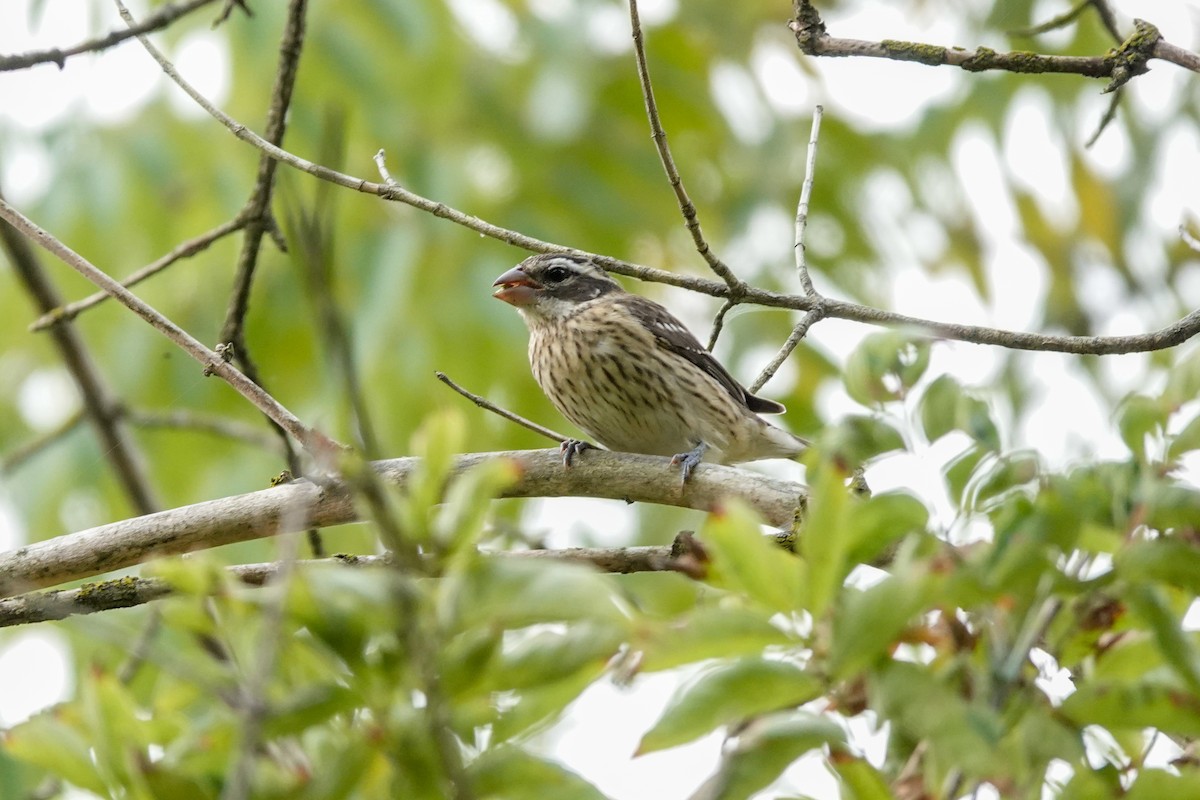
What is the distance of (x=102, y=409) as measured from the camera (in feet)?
22.3

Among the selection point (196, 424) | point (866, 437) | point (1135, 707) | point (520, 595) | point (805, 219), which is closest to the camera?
point (520, 595)

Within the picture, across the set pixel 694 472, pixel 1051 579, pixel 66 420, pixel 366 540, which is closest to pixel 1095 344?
pixel 694 472

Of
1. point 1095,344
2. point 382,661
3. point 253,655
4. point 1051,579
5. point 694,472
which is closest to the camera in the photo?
point 382,661

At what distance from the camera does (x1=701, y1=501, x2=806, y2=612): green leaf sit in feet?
6.05

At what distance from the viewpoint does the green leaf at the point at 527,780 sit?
70.8 inches

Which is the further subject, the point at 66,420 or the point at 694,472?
the point at 66,420

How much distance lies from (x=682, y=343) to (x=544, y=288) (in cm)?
77

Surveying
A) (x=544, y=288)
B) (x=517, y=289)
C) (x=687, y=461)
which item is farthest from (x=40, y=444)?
(x=687, y=461)

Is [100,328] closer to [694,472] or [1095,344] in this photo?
[694,472]

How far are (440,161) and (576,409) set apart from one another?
5.40 feet

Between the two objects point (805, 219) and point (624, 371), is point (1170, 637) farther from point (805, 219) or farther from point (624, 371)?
point (624, 371)

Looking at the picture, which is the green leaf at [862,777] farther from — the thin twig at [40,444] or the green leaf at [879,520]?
the thin twig at [40,444]

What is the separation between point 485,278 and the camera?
7.27 m

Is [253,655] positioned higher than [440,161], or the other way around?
[440,161]
